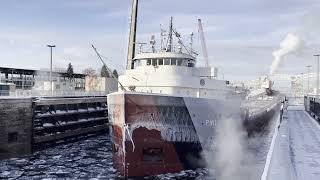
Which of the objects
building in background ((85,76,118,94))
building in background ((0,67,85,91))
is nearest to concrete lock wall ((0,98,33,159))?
building in background ((0,67,85,91))

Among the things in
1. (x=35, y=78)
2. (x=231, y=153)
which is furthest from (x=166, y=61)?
(x=35, y=78)

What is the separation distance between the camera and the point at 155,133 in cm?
2478

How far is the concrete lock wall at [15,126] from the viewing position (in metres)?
30.0

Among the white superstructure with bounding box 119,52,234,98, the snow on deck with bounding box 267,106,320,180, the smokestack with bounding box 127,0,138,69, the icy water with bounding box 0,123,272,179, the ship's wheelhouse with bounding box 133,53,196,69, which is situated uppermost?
the smokestack with bounding box 127,0,138,69

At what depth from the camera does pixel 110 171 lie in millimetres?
26984

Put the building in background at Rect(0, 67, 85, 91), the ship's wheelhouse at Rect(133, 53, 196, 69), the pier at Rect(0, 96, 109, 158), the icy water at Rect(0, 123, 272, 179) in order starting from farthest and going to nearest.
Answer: the building in background at Rect(0, 67, 85, 91), the ship's wheelhouse at Rect(133, 53, 196, 69), the pier at Rect(0, 96, 109, 158), the icy water at Rect(0, 123, 272, 179)

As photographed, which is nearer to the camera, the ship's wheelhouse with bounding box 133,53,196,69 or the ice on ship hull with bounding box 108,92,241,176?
the ice on ship hull with bounding box 108,92,241,176

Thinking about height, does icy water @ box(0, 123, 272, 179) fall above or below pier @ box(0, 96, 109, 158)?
below

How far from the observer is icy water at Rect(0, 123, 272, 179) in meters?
25.2

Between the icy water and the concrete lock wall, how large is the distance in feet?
2.85

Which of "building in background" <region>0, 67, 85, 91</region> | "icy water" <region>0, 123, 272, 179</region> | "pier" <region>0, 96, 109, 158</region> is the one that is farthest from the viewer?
"building in background" <region>0, 67, 85, 91</region>

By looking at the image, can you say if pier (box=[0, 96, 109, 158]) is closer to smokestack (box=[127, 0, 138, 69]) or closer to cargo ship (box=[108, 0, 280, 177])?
cargo ship (box=[108, 0, 280, 177])

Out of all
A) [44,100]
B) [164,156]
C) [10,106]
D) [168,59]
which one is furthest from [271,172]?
[44,100]

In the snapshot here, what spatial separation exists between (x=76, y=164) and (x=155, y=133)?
740 centimetres
